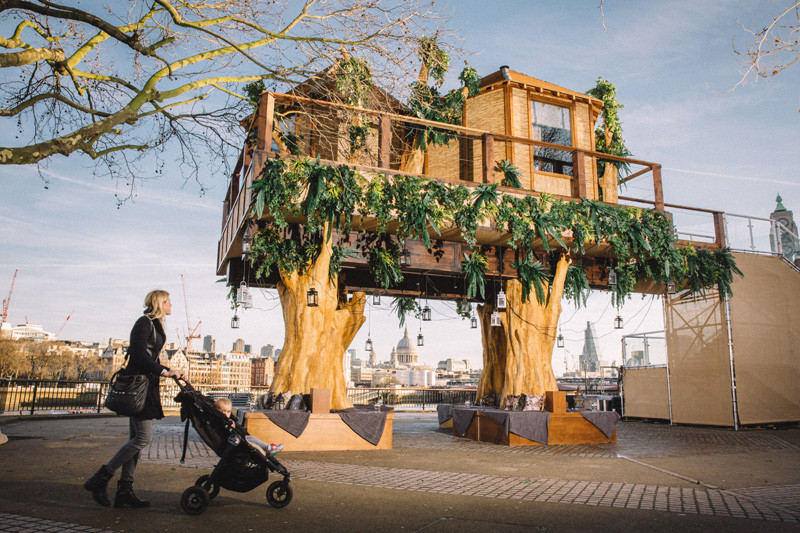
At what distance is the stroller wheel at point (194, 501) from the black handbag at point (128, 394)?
843 mm

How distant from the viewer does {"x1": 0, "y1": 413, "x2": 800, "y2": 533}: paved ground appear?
15.1 feet

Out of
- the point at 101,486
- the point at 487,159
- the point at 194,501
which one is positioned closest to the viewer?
the point at 194,501

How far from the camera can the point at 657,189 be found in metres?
13.7

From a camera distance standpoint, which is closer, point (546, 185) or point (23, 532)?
point (23, 532)

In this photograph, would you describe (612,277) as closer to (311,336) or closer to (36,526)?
(311,336)

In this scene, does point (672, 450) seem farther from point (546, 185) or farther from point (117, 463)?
point (117, 463)

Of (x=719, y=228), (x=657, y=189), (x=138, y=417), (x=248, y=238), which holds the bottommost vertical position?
(x=138, y=417)

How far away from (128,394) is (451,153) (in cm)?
1341

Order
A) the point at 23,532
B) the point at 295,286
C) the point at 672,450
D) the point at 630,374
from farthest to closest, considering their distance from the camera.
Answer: the point at 630,374 < the point at 295,286 < the point at 672,450 < the point at 23,532

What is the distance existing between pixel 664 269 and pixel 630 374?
281 inches

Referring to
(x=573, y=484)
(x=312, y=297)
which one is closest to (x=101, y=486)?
(x=573, y=484)

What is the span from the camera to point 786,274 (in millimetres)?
16453

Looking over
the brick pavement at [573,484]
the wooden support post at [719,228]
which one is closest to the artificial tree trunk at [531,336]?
the brick pavement at [573,484]

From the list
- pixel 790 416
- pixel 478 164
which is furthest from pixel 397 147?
pixel 790 416
